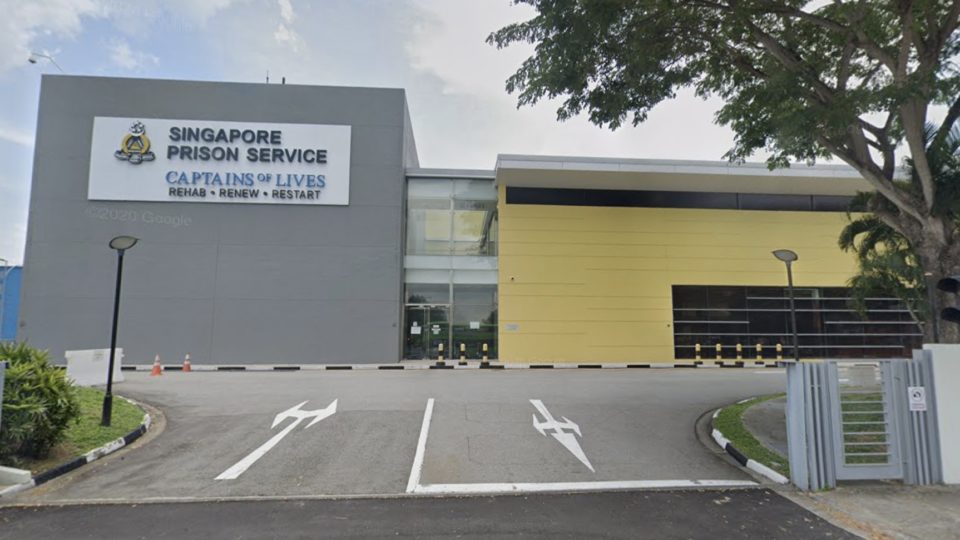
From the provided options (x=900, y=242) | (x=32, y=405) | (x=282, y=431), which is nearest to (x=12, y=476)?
(x=32, y=405)

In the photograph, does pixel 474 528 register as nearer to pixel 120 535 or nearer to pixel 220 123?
pixel 120 535

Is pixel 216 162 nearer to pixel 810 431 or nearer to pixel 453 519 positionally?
pixel 453 519

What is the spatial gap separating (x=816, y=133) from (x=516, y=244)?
14.1 m

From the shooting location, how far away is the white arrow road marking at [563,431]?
7614 millimetres

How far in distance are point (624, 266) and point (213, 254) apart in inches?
661

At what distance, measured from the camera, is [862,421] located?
20.2ft

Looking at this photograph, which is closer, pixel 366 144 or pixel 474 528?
pixel 474 528

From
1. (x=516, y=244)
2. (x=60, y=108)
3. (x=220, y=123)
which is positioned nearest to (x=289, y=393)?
(x=516, y=244)

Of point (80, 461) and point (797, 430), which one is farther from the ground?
point (797, 430)

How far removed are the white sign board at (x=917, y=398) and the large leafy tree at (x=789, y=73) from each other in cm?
255

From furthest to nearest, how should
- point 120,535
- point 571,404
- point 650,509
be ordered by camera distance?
point 571,404
point 650,509
point 120,535

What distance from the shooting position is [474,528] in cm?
492

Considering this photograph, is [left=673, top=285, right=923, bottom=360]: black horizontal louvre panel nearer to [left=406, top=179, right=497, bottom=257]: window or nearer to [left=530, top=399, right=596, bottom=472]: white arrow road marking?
[left=406, top=179, right=497, bottom=257]: window

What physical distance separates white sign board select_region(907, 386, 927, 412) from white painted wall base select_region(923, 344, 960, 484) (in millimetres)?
158
